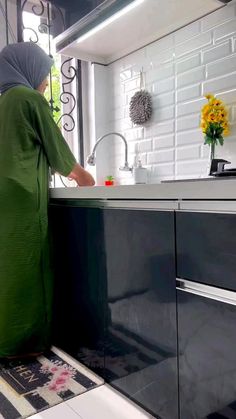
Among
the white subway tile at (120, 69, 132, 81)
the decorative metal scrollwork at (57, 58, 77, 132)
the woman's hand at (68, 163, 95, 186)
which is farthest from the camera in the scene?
the decorative metal scrollwork at (57, 58, 77, 132)

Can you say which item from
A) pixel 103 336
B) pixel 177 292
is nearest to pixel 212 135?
pixel 177 292

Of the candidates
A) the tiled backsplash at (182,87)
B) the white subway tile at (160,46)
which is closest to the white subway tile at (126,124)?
the tiled backsplash at (182,87)

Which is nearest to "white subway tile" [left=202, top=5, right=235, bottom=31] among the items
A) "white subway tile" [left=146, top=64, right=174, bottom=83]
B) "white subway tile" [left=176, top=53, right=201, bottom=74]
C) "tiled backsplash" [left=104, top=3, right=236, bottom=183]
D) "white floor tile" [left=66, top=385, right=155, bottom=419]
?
"tiled backsplash" [left=104, top=3, right=236, bottom=183]

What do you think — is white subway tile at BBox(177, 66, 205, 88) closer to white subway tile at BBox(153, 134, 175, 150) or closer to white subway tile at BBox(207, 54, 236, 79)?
white subway tile at BBox(207, 54, 236, 79)

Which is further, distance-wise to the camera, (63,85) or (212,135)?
(63,85)

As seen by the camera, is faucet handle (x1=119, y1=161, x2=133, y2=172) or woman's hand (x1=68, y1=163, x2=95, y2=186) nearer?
woman's hand (x1=68, y1=163, x2=95, y2=186)

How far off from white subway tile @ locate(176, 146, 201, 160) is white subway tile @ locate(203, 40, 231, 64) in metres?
0.38

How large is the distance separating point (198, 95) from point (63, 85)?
101 cm

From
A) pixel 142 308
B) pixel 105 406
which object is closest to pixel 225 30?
pixel 142 308

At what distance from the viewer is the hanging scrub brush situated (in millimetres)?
1750

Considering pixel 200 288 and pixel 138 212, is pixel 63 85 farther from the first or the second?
pixel 200 288

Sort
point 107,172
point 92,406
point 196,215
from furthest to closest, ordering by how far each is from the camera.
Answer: point 107,172, point 92,406, point 196,215

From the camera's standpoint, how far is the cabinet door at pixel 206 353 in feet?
Result: 2.49

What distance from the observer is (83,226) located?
1.28 metres
